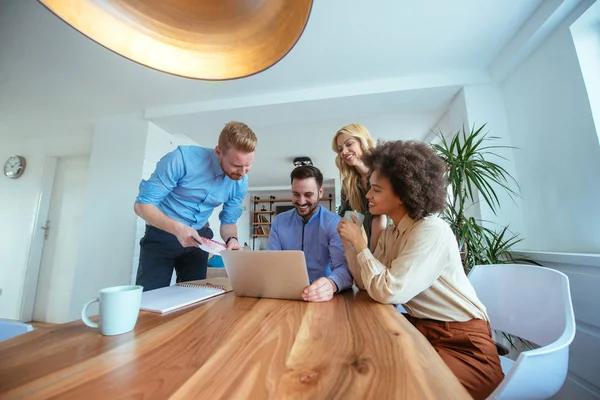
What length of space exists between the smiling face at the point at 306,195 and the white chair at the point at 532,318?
86cm

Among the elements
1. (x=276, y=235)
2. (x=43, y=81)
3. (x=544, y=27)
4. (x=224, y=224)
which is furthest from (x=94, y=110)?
(x=544, y=27)

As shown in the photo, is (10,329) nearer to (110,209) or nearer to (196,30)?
(196,30)

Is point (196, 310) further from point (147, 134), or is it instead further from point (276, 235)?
point (147, 134)

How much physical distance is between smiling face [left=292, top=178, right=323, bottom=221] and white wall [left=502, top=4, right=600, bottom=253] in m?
1.50

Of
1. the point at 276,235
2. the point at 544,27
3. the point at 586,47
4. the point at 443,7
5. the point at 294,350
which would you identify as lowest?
the point at 294,350

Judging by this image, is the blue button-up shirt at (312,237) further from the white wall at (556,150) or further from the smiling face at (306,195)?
the white wall at (556,150)

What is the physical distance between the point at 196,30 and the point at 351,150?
1.14 metres

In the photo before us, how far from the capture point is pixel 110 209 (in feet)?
9.05

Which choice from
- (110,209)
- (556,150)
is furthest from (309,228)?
(110,209)

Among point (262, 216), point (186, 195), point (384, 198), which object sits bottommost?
point (384, 198)

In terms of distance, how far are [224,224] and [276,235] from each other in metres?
0.47

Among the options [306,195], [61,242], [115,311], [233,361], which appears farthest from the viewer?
[61,242]

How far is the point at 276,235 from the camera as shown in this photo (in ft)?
4.86

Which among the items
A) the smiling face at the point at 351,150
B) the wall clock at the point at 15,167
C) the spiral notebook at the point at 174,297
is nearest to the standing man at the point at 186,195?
the spiral notebook at the point at 174,297
